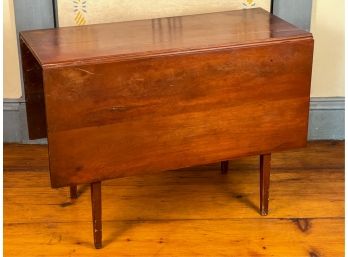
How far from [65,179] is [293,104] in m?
0.71

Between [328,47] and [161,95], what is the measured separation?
96 centimetres

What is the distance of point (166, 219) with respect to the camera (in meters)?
2.11

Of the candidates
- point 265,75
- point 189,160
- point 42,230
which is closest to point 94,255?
point 42,230

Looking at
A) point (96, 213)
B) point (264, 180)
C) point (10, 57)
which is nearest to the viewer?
point (96, 213)

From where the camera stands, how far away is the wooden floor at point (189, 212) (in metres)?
1.96

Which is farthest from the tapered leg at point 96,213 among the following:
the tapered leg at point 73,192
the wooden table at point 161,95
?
the tapered leg at point 73,192

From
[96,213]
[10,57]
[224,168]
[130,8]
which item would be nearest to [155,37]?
[130,8]

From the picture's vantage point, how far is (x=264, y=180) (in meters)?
2.07

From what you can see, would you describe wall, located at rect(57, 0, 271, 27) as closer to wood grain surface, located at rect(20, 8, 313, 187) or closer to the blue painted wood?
the blue painted wood

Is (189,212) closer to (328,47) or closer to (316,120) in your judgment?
(316,120)

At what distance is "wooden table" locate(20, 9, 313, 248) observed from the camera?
173cm

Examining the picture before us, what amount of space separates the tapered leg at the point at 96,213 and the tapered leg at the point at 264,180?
1.74ft

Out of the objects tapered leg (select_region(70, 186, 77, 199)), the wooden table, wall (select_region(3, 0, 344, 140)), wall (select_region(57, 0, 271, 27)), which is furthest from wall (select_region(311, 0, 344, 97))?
tapered leg (select_region(70, 186, 77, 199))

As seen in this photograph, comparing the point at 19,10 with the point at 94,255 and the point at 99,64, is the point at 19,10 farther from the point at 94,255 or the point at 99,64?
the point at 94,255
